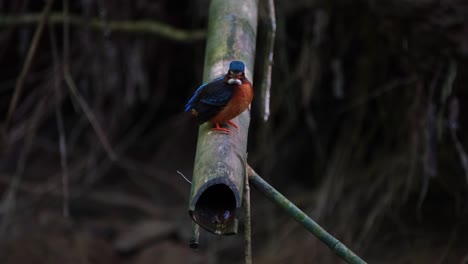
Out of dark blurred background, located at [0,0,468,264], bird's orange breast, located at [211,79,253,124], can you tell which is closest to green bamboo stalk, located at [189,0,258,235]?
bird's orange breast, located at [211,79,253,124]

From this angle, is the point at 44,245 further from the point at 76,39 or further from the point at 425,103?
the point at 425,103

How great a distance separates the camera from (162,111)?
207 inches

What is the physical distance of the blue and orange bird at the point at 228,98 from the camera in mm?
1899

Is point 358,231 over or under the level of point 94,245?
over

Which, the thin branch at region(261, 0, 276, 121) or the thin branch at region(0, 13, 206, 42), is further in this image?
the thin branch at region(0, 13, 206, 42)

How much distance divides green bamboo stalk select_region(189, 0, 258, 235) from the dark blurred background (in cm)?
119

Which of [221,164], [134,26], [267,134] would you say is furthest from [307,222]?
[134,26]

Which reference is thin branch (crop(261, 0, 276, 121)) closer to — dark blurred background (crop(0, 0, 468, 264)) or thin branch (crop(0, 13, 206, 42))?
dark blurred background (crop(0, 0, 468, 264))

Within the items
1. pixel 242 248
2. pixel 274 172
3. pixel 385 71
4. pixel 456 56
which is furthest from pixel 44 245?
pixel 456 56

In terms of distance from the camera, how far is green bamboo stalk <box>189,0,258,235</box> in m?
1.53

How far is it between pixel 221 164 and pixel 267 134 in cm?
290

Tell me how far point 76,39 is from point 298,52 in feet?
4.50

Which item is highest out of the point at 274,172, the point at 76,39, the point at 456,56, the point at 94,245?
the point at 456,56

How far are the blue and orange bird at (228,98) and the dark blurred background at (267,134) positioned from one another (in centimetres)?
129
